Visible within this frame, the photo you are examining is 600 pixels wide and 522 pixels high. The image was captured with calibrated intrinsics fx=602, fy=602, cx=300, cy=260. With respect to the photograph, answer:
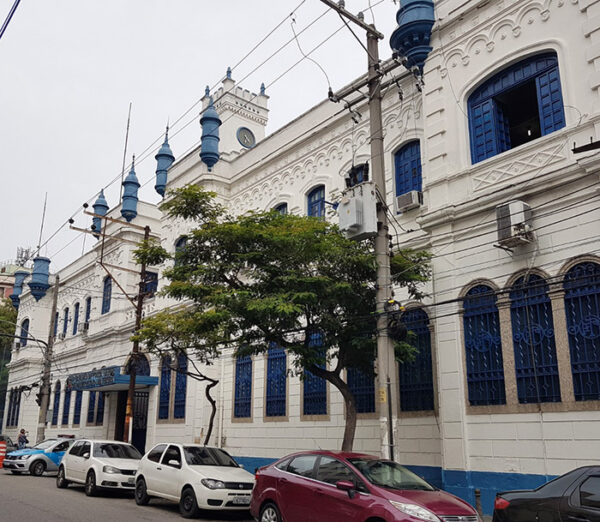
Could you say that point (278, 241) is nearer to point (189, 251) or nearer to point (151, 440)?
point (189, 251)

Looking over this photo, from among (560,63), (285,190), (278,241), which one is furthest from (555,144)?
(285,190)

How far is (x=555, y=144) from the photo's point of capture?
1238cm

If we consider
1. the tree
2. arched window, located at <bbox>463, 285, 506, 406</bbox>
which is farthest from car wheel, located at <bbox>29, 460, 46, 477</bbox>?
arched window, located at <bbox>463, 285, 506, 406</bbox>

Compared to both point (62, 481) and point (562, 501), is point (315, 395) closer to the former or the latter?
point (62, 481)

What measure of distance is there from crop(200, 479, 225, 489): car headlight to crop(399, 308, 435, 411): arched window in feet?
16.5

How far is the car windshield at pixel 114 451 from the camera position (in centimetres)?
1628

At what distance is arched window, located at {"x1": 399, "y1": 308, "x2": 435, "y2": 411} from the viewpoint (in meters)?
14.3

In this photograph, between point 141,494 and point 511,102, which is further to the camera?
point 511,102

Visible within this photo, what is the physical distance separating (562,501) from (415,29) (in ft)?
38.7

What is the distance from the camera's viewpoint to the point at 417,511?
764cm

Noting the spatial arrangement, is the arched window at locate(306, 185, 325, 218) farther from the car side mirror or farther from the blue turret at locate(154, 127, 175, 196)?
the car side mirror

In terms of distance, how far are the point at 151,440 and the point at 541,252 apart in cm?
1894

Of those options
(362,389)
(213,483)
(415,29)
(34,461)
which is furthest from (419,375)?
(34,461)

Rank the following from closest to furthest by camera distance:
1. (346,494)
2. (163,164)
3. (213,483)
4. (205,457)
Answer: (346,494) → (213,483) → (205,457) → (163,164)
